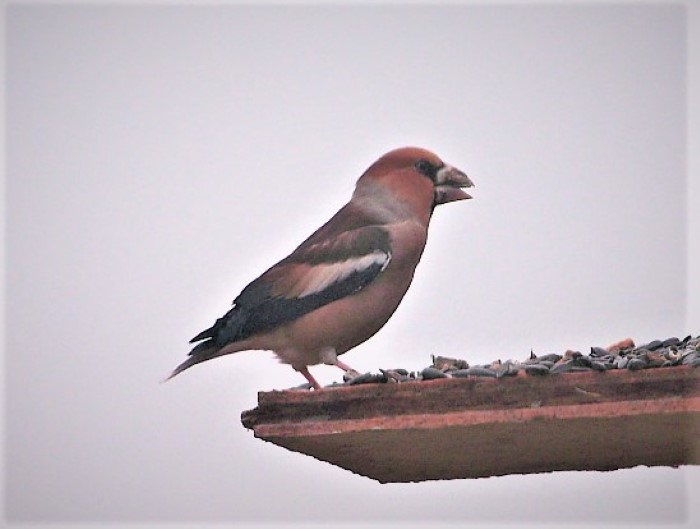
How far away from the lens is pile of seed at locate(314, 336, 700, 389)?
1.70m

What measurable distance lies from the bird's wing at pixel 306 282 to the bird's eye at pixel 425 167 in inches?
5.7

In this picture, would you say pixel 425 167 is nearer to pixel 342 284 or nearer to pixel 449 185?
pixel 449 185

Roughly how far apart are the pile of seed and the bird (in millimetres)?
323

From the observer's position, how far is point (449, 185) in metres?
2.29

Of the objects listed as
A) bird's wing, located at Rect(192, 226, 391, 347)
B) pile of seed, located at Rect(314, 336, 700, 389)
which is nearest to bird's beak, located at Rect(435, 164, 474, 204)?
bird's wing, located at Rect(192, 226, 391, 347)

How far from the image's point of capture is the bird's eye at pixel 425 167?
2307 mm

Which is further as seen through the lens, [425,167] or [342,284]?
[425,167]

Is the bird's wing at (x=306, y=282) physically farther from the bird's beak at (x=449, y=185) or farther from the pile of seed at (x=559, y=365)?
the pile of seed at (x=559, y=365)

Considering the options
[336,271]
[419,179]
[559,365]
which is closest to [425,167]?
[419,179]

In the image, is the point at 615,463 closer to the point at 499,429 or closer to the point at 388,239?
the point at 499,429

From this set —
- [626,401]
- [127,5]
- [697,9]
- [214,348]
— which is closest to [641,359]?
[626,401]

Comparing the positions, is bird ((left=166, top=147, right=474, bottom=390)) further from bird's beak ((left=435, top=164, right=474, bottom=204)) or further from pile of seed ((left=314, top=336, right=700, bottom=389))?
pile of seed ((left=314, top=336, right=700, bottom=389))

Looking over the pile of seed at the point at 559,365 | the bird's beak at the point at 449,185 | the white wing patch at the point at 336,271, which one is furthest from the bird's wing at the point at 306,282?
the pile of seed at the point at 559,365

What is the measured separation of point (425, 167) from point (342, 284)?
0.29 meters
